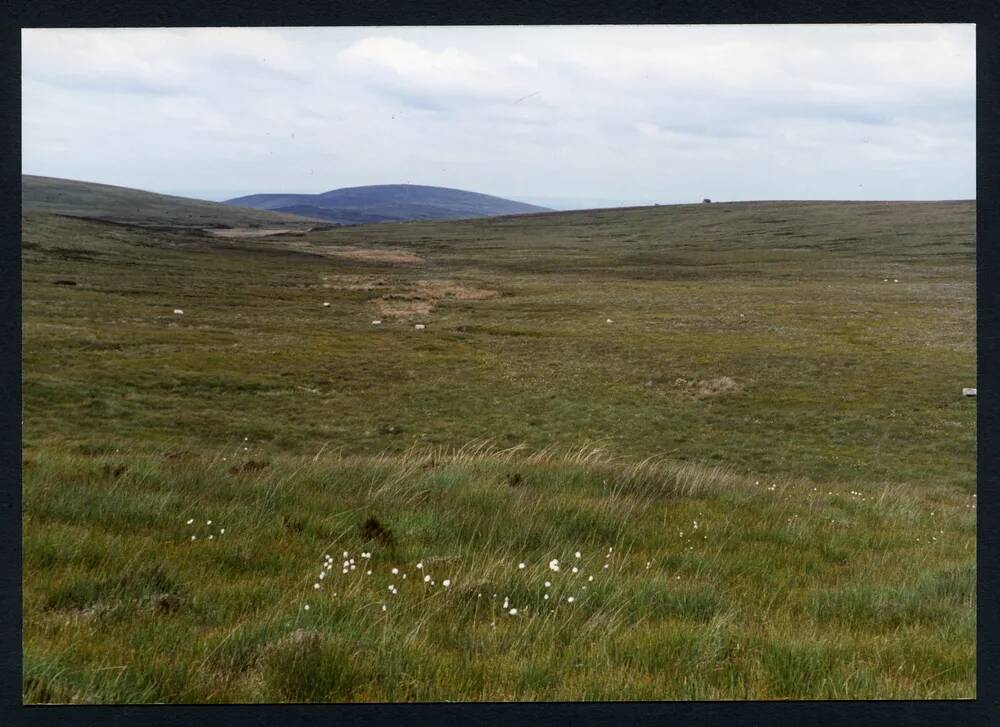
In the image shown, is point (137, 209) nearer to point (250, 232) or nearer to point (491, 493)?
point (250, 232)

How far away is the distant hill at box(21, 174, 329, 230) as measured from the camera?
98312 mm

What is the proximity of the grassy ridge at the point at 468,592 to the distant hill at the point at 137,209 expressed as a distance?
8968cm

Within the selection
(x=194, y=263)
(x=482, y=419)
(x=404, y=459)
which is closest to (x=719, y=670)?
(x=404, y=459)

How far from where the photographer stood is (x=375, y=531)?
709cm

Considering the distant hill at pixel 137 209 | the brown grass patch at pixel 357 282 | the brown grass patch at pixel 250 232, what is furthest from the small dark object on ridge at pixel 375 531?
the distant hill at pixel 137 209

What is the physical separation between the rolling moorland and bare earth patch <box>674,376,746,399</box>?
0.46 ft

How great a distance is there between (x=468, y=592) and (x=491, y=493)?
2351 millimetres

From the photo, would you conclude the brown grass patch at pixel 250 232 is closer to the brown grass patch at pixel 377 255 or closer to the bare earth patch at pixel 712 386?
the brown grass patch at pixel 377 255

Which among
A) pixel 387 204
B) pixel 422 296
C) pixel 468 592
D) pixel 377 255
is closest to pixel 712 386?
pixel 468 592

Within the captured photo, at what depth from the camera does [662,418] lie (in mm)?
26547

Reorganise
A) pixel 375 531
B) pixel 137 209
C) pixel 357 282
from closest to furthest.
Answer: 1. pixel 375 531
2. pixel 357 282
3. pixel 137 209

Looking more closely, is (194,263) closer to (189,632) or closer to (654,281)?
(654,281)

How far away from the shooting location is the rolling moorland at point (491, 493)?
5031mm

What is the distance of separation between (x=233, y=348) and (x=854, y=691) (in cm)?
3514
